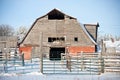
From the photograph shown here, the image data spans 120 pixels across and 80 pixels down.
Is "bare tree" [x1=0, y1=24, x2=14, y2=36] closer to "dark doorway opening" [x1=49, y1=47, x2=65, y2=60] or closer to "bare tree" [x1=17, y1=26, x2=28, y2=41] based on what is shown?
"bare tree" [x1=17, y1=26, x2=28, y2=41]

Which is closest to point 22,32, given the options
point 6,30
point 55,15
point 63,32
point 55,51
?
point 6,30

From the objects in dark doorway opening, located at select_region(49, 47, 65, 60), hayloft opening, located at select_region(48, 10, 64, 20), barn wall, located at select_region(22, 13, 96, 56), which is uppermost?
hayloft opening, located at select_region(48, 10, 64, 20)

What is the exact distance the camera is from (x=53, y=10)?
109 feet

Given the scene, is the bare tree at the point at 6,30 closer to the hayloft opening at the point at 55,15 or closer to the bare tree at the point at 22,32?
the bare tree at the point at 22,32

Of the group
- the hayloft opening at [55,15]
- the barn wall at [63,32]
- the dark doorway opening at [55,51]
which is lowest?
the dark doorway opening at [55,51]

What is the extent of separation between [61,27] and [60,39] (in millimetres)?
1587

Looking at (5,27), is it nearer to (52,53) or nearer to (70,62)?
(52,53)

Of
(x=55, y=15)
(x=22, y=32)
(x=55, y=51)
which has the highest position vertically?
(x=22, y=32)

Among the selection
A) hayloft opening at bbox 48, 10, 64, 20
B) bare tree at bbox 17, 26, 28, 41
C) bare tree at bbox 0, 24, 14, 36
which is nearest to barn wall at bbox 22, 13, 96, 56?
hayloft opening at bbox 48, 10, 64, 20

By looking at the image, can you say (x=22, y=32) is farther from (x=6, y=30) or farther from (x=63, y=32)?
(x=63, y=32)

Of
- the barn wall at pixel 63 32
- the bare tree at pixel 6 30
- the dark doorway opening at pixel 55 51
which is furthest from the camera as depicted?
the bare tree at pixel 6 30

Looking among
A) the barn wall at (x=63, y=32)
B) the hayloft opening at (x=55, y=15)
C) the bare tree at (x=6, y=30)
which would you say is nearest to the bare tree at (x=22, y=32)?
the bare tree at (x=6, y=30)

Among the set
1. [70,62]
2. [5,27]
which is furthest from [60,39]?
[5,27]

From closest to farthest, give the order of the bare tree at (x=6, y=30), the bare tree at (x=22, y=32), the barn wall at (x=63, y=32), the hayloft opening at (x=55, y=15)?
1. the barn wall at (x=63, y=32)
2. the hayloft opening at (x=55, y=15)
3. the bare tree at (x=22, y=32)
4. the bare tree at (x=6, y=30)
